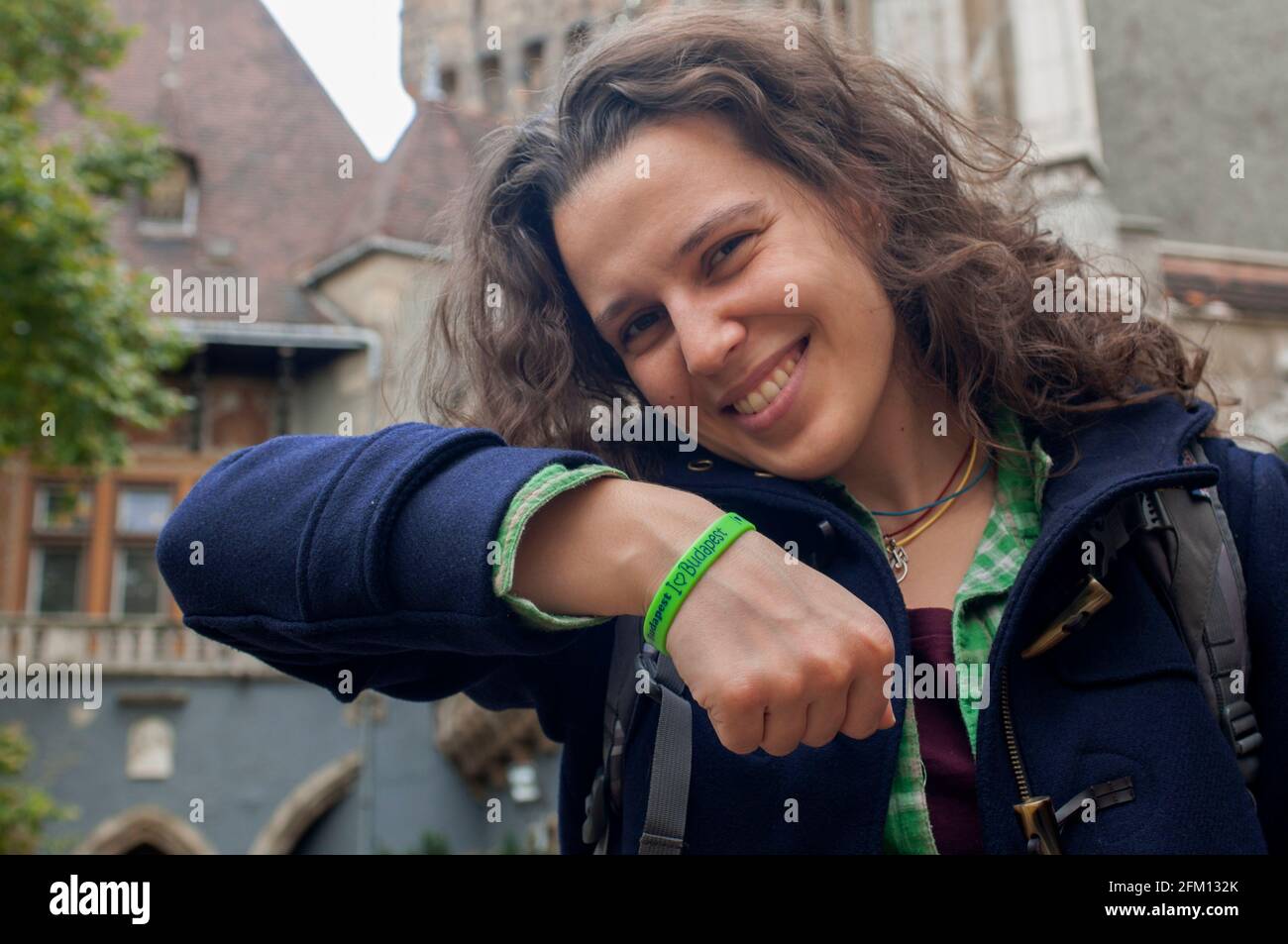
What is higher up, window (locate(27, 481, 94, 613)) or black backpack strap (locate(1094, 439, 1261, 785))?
window (locate(27, 481, 94, 613))

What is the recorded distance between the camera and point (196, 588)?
1164 mm

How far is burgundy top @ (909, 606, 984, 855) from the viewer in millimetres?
1189

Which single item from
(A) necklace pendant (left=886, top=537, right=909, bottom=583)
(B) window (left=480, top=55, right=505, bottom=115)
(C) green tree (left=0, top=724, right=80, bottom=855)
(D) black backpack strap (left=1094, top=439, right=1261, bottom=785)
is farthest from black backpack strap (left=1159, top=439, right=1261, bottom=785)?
(B) window (left=480, top=55, right=505, bottom=115)

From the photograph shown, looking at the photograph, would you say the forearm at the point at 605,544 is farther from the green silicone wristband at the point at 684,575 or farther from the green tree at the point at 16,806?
the green tree at the point at 16,806

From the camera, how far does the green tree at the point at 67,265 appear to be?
29.2 feet

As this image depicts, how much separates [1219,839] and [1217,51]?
38.4 ft

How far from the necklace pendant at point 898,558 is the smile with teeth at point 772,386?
220 mm

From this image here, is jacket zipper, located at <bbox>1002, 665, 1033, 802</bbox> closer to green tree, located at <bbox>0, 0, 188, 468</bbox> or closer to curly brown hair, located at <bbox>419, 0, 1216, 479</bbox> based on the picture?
curly brown hair, located at <bbox>419, 0, 1216, 479</bbox>

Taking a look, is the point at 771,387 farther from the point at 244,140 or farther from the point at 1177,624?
the point at 244,140

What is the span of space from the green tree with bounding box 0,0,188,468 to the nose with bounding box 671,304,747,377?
7.89 metres

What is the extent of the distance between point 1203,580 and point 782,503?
0.38 metres

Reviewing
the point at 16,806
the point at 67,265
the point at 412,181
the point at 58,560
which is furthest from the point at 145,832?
the point at 412,181
